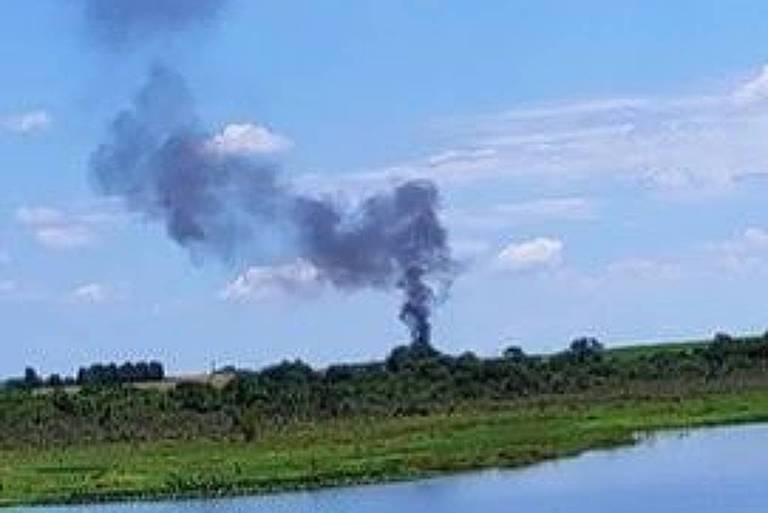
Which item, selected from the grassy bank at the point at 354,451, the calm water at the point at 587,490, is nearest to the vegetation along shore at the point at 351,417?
the grassy bank at the point at 354,451

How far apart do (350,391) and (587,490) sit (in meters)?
49.6

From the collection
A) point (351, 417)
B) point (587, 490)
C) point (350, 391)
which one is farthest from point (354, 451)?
point (350, 391)

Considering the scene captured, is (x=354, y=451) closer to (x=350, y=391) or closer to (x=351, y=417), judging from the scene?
(x=351, y=417)

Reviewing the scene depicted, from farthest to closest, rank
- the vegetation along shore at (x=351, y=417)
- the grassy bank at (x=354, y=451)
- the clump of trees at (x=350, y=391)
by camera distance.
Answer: the clump of trees at (x=350, y=391) → the vegetation along shore at (x=351, y=417) → the grassy bank at (x=354, y=451)

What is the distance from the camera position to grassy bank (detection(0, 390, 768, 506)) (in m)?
60.1

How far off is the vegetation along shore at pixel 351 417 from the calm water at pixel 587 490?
132 inches

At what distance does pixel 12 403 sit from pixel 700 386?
34.6 meters

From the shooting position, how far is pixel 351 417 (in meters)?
90.1

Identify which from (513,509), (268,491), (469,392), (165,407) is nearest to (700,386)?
(469,392)

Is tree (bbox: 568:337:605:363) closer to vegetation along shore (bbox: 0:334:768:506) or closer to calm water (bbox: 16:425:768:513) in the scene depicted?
vegetation along shore (bbox: 0:334:768:506)

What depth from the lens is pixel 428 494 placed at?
5184 centimetres

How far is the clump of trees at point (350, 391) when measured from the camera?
89.1 meters

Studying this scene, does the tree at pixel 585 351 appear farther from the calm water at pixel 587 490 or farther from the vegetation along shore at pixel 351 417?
the calm water at pixel 587 490

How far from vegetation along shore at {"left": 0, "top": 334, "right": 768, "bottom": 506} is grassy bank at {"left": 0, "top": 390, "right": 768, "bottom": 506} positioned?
4.1 inches
